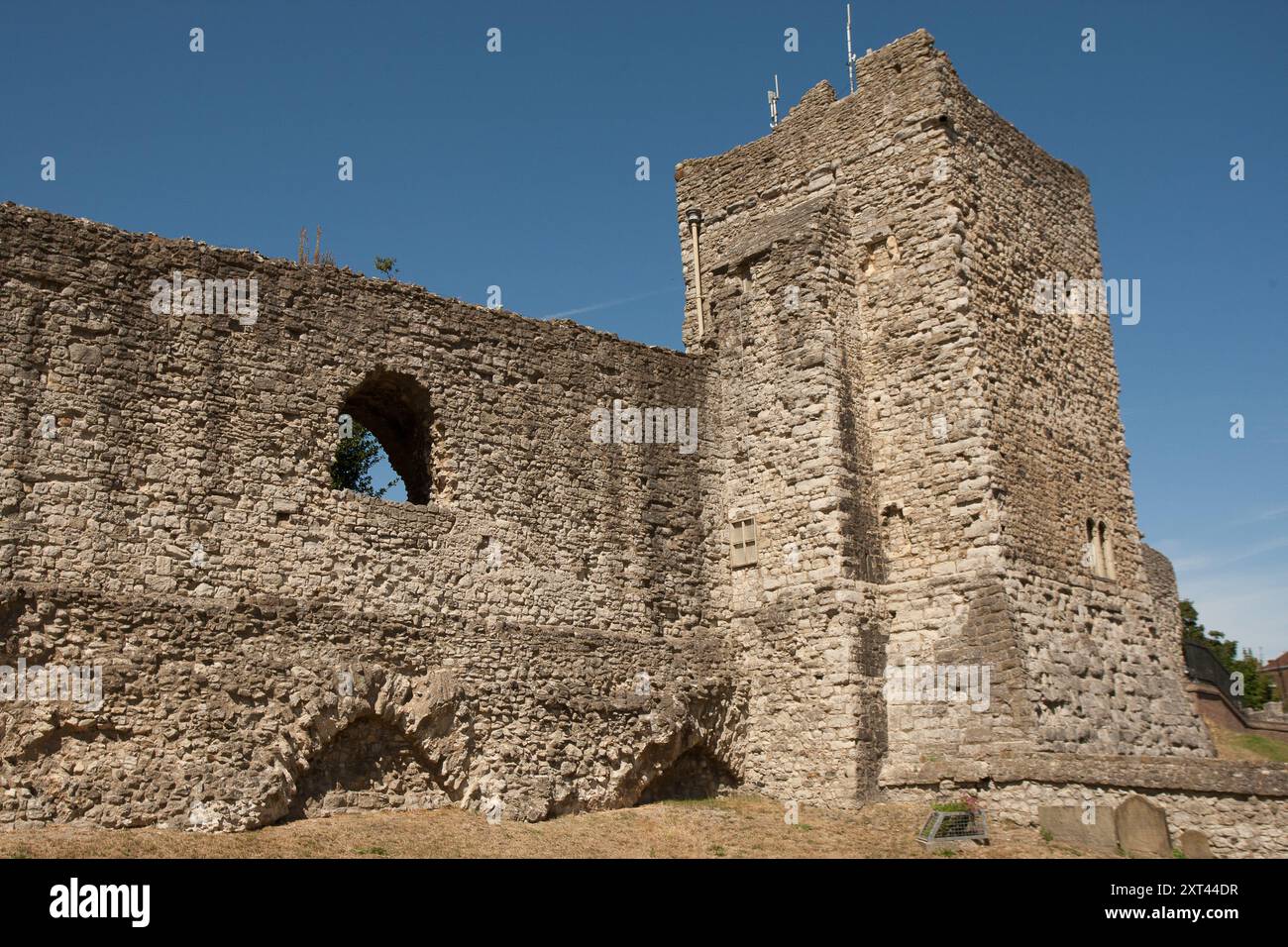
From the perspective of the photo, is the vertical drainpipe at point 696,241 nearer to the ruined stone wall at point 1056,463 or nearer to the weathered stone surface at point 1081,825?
the ruined stone wall at point 1056,463

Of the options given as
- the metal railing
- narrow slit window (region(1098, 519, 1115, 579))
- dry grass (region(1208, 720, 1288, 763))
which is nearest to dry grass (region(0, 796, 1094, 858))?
narrow slit window (region(1098, 519, 1115, 579))

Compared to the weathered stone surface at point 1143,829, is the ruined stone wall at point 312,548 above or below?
above

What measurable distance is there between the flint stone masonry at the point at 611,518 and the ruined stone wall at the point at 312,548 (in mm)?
37

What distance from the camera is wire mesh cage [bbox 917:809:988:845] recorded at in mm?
13969

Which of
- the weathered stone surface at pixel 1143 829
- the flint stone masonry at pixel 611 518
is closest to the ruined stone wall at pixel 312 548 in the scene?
the flint stone masonry at pixel 611 518

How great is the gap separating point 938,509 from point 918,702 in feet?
8.05

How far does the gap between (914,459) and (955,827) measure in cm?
496

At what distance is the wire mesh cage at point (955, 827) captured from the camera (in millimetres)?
13969

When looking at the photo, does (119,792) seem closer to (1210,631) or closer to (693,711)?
(693,711)

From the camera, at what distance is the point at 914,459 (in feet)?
56.1

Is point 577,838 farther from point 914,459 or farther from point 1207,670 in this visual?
point 1207,670

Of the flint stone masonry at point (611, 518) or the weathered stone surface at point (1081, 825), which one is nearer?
the flint stone masonry at point (611, 518)

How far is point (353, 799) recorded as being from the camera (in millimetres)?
14117

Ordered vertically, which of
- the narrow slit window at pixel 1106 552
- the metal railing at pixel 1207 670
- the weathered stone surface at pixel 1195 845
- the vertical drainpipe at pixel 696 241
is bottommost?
the weathered stone surface at pixel 1195 845
